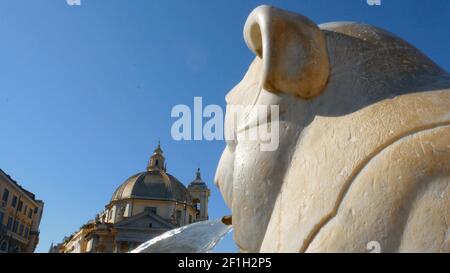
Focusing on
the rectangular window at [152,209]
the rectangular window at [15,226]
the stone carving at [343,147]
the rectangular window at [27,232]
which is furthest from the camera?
the rectangular window at [27,232]

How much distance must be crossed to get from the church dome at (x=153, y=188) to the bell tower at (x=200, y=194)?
5242 mm

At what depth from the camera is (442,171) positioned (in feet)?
3.60

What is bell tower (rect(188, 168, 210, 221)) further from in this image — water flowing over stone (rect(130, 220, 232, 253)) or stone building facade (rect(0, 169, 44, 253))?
water flowing over stone (rect(130, 220, 232, 253))

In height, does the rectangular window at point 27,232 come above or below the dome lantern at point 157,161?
below

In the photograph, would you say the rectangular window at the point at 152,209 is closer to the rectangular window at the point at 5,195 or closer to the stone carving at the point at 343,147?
the rectangular window at the point at 5,195

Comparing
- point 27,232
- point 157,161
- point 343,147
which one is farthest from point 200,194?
point 343,147

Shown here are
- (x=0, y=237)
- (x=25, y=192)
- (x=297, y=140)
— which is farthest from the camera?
(x=25, y=192)

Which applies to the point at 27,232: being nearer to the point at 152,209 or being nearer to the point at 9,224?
the point at 9,224

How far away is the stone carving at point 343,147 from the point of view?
1.11 meters

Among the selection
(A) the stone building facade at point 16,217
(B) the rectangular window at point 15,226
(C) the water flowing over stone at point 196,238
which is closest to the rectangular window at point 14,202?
(A) the stone building facade at point 16,217

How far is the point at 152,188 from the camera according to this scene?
44375 mm

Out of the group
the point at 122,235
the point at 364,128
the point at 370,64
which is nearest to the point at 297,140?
the point at 364,128
